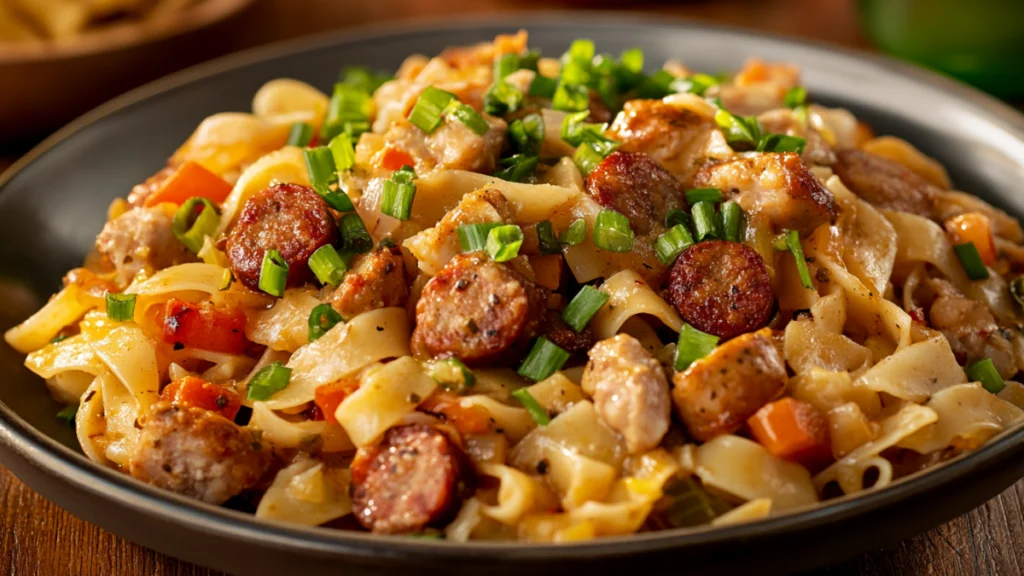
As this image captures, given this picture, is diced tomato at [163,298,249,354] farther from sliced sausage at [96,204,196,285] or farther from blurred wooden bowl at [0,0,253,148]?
blurred wooden bowl at [0,0,253,148]

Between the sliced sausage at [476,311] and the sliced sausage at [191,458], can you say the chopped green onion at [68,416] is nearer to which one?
the sliced sausage at [191,458]

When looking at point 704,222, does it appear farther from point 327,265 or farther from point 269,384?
point 269,384

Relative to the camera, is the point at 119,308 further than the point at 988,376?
Yes

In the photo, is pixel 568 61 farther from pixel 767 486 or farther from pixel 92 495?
pixel 92 495

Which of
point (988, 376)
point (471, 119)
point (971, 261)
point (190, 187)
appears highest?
point (471, 119)

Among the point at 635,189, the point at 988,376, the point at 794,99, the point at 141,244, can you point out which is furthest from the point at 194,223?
the point at 988,376

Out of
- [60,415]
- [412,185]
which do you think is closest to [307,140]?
[412,185]

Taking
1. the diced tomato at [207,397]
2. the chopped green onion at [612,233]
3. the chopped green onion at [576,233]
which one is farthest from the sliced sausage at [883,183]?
the diced tomato at [207,397]
